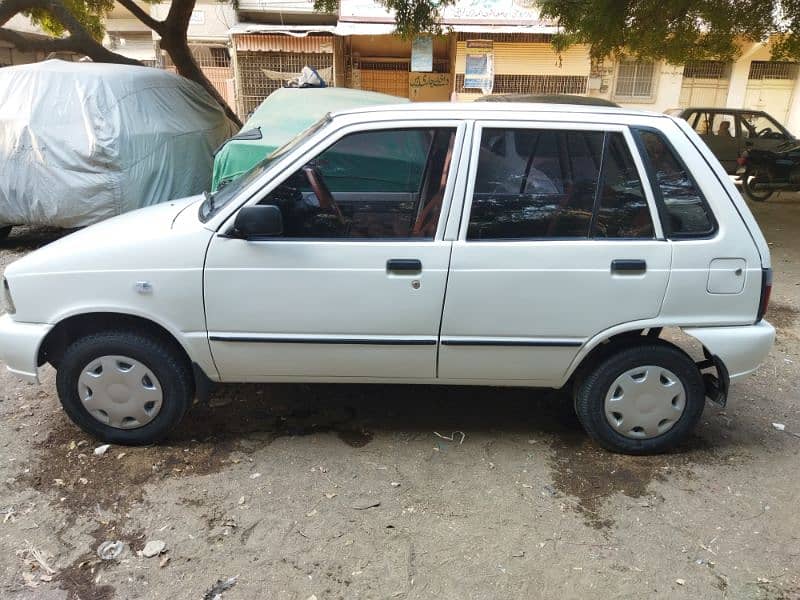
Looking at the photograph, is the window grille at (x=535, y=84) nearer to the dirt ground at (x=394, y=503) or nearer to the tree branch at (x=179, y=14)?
the tree branch at (x=179, y=14)

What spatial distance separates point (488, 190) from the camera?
2.96 m

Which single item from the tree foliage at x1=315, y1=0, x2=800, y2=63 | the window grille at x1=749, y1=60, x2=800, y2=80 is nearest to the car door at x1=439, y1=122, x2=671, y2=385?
the tree foliage at x1=315, y1=0, x2=800, y2=63

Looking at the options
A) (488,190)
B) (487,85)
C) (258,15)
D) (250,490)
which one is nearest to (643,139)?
(488,190)

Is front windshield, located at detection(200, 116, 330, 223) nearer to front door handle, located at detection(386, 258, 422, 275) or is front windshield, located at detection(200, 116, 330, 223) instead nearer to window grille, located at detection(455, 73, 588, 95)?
front door handle, located at detection(386, 258, 422, 275)

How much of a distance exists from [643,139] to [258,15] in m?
17.0

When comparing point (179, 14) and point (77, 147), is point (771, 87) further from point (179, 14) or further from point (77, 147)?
point (77, 147)

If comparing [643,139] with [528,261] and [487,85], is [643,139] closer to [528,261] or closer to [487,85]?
[528,261]

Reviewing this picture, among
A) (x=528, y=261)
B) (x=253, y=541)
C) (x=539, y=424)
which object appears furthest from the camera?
(x=539, y=424)

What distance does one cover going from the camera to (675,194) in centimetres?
297

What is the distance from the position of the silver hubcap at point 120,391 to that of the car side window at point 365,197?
1089mm

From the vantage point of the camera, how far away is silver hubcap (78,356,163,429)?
10.1ft

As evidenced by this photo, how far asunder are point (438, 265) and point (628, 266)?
93 centimetres

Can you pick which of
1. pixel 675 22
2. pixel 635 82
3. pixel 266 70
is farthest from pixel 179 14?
pixel 635 82

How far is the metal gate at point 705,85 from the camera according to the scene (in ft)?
59.7
